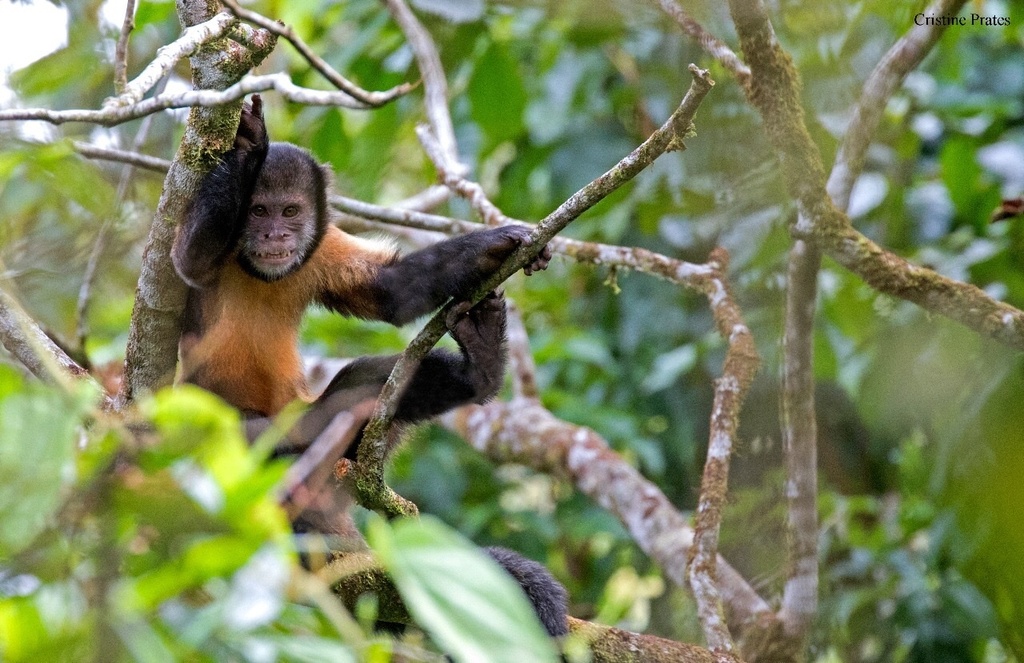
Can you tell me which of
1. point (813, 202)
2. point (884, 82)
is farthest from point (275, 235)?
point (884, 82)

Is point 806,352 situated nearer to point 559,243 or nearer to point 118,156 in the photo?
point 559,243

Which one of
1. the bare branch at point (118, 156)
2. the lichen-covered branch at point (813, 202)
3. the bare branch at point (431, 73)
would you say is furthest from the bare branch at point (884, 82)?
the bare branch at point (118, 156)

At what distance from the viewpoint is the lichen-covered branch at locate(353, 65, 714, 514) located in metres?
3.00

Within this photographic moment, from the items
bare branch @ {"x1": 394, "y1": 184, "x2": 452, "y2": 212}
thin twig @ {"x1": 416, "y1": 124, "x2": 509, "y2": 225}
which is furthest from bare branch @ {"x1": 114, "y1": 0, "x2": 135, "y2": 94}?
bare branch @ {"x1": 394, "y1": 184, "x2": 452, "y2": 212}

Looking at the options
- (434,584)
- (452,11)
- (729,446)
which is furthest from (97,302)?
(434,584)

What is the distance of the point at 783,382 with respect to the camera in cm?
502

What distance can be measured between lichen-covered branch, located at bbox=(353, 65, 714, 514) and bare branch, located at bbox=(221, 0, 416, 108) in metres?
1.08

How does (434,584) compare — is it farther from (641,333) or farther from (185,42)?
(641,333)

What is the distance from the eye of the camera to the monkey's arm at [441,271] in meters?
4.16

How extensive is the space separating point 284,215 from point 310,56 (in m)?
1.08

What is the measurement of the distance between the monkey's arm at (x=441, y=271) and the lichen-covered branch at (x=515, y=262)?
8.2 inches

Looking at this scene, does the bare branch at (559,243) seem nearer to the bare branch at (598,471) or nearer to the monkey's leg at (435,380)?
the monkey's leg at (435,380)

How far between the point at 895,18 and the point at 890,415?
2.47 metres

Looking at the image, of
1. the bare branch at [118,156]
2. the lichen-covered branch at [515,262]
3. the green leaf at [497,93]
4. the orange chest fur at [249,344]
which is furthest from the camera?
the green leaf at [497,93]
